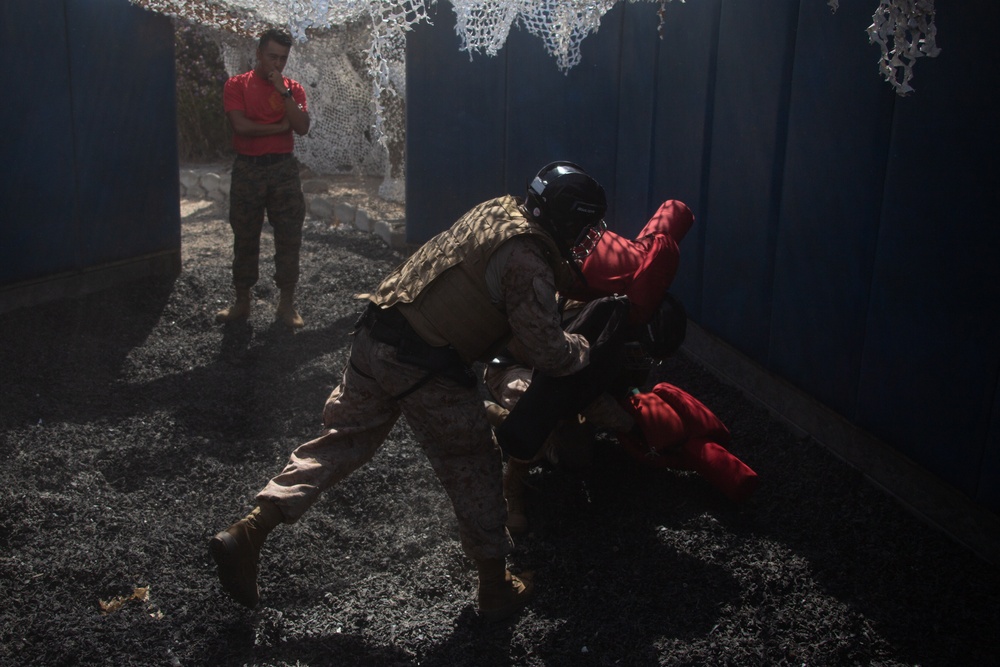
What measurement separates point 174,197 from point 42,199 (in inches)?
51.5

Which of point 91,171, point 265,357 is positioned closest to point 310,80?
point 91,171

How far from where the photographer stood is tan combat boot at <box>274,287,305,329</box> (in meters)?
6.37

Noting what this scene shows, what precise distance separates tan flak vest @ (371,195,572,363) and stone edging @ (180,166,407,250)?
5.64 meters

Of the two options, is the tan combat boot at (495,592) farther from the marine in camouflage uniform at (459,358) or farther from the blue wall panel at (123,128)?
the blue wall panel at (123,128)

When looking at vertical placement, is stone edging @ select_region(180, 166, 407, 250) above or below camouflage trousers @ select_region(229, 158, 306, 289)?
below

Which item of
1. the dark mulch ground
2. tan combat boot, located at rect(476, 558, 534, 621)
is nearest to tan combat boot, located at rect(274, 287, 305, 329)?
the dark mulch ground

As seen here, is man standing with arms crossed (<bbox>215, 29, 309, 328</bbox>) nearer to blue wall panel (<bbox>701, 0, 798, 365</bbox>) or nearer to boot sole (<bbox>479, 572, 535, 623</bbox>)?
blue wall panel (<bbox>701, 0, 798, 365</bbox>)

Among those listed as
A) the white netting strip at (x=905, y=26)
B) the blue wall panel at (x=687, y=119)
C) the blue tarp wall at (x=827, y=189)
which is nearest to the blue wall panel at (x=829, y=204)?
the blue tarp wall at (x=827, y=189)

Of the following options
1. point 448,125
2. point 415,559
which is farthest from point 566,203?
point 448,125

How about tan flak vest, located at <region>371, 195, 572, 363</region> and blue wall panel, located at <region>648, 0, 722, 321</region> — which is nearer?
tan flak vest, located at <region>371, 195, 572, 363</region>

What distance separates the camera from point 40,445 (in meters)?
4.37

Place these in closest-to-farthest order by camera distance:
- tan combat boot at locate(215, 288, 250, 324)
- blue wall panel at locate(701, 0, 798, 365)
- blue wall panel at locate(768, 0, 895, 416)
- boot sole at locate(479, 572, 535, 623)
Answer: boot sole at locate(479, 572, 535, 623) < blue wall panel at locate(768, 0, 895, 416) < blue wall panel at locate(701, 0, 798, 365) < tan combat boot at locate(215, 288, 250, 324)

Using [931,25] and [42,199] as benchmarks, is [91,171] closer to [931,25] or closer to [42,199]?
[42,199]

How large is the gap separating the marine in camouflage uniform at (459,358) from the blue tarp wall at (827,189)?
1382 mm
